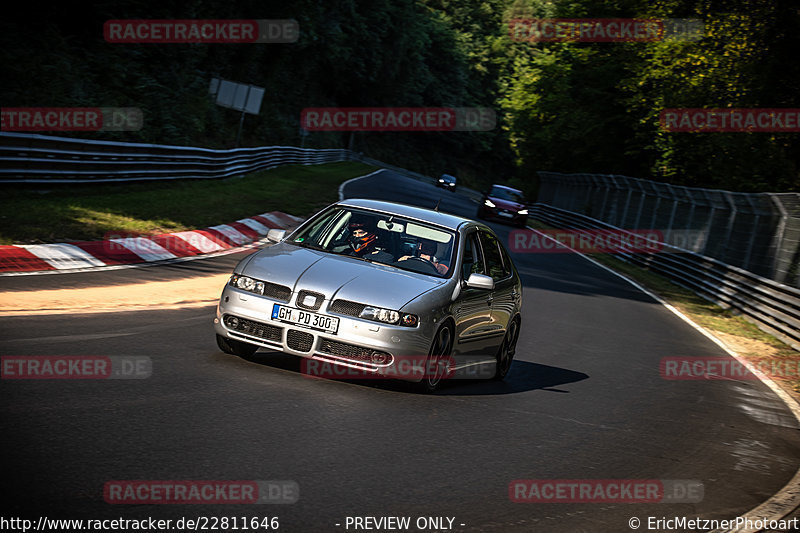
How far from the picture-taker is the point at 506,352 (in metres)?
10.1

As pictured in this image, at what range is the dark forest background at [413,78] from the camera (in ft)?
106

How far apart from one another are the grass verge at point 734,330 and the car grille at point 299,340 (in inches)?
275

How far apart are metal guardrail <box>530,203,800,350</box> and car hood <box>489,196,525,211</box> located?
479 cm

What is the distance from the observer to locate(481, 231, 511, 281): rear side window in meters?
9.72

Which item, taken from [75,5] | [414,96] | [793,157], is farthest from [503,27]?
[75,5]

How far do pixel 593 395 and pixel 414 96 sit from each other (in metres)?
83.3

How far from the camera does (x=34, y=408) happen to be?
5.98 m

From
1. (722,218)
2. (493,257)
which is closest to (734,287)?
(722,218)

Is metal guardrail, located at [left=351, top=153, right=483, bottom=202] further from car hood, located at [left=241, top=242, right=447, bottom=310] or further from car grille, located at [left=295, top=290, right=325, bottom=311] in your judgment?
car grille, located at [left=295, top=290, right=325, bottom=311]

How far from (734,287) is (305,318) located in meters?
16.4

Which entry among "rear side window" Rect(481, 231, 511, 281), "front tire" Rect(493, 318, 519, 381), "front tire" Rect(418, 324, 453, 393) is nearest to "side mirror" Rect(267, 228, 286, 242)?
"front tire" Rect(418, 324, 453, 393)

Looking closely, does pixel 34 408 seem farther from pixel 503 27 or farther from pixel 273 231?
pixel 503 27

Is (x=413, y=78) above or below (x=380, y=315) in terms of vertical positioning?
above

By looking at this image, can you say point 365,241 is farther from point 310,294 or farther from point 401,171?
point 401,171
